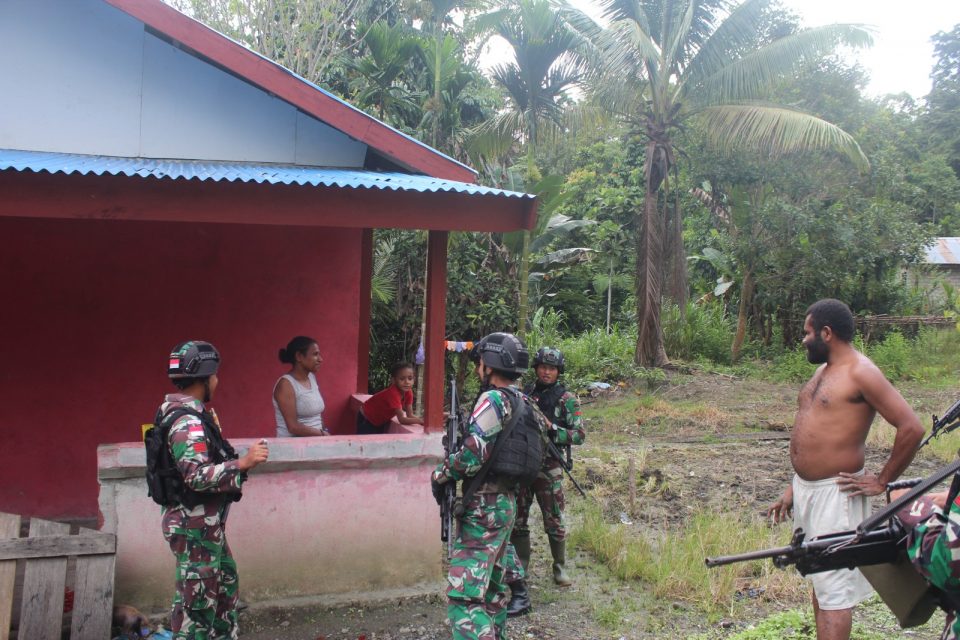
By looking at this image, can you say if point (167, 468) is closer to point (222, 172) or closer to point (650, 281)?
point (222, 172)

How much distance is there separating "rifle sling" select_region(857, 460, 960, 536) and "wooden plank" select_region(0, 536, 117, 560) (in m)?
3.76

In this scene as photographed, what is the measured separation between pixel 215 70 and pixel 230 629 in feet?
12.7

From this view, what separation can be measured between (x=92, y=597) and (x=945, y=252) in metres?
26.4

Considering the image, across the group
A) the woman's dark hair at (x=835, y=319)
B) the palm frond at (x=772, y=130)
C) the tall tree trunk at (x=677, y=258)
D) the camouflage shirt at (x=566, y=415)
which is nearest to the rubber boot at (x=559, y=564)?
the camouflage shirt at (x=566, y=415)

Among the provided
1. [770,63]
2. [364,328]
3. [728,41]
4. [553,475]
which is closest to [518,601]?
[553,475]

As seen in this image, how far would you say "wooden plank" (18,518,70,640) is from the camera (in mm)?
4312

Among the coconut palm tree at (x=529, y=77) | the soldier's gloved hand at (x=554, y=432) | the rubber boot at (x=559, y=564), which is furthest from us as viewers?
the coconut palm tree at (x=529, y=77)

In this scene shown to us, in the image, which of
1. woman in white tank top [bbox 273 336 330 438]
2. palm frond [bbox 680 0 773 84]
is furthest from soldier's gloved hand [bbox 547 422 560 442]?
palm frond [bbox 680 0 773 84]

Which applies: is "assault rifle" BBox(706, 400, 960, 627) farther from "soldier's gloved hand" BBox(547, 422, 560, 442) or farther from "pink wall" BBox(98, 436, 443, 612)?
"pink wall" BBox(98, 436, 443, 612)

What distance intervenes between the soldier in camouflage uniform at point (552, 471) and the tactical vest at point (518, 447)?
1.39 meters

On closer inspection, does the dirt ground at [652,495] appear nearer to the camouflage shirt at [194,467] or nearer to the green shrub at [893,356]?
the camouflage shirt at [194,467]

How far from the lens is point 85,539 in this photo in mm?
4430

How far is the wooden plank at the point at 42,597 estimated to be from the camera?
431 cm

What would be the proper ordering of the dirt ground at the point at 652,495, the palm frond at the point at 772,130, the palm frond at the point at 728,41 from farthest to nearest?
the palm frond at the point at 728,41 → the palm frond at the point at 772,130 → the dirt ground at the point at 652,495
